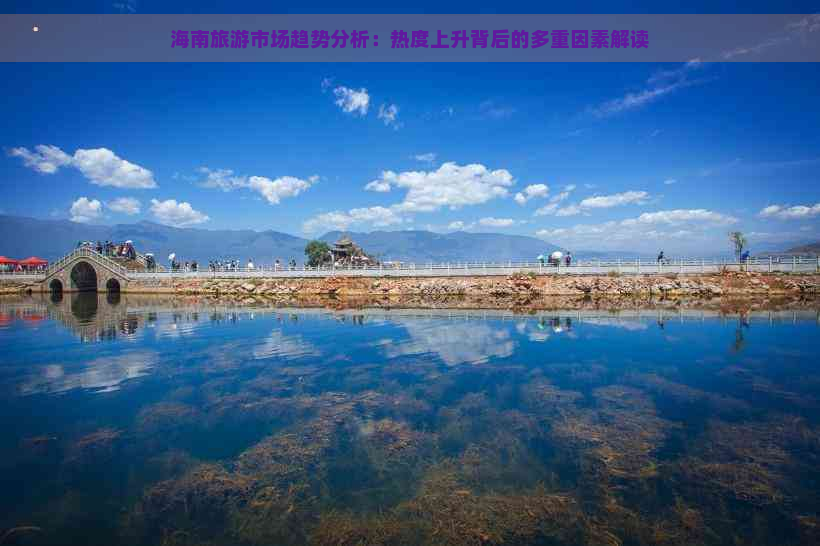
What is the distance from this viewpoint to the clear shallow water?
7.64m

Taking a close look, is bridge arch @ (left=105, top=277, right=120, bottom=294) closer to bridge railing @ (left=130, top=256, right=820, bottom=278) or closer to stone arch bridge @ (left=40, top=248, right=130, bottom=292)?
stone arch bridge @ (left=40, top=248, right=130, bottom=292)

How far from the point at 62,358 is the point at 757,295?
64.1 metres

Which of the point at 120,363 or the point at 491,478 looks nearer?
the point at 491,478

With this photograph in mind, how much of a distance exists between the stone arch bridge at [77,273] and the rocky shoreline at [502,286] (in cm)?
290

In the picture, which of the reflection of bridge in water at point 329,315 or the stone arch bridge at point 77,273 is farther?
the stone arch bridge at point 77,273

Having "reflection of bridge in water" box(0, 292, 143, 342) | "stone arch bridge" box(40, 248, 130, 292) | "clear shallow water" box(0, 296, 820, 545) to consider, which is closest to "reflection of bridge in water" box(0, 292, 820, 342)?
"reflection of bridge in water" box(0, 292, 143, 342)


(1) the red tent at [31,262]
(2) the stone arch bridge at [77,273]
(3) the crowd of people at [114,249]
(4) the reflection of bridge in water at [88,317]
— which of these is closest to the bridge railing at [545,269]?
(2) the stone arch bridge at [77,273]

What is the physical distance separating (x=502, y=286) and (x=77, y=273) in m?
68.8

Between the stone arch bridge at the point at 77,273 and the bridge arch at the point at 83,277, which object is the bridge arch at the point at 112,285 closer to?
the stone arch bridge at the point at 77,273

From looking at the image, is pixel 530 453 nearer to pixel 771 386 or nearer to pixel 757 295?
pixel 771 386

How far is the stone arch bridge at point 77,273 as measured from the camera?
64062 mm

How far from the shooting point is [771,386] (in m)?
15.5

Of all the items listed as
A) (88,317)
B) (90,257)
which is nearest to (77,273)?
(90,257)

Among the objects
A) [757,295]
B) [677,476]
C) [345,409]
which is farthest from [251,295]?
[757,295]
